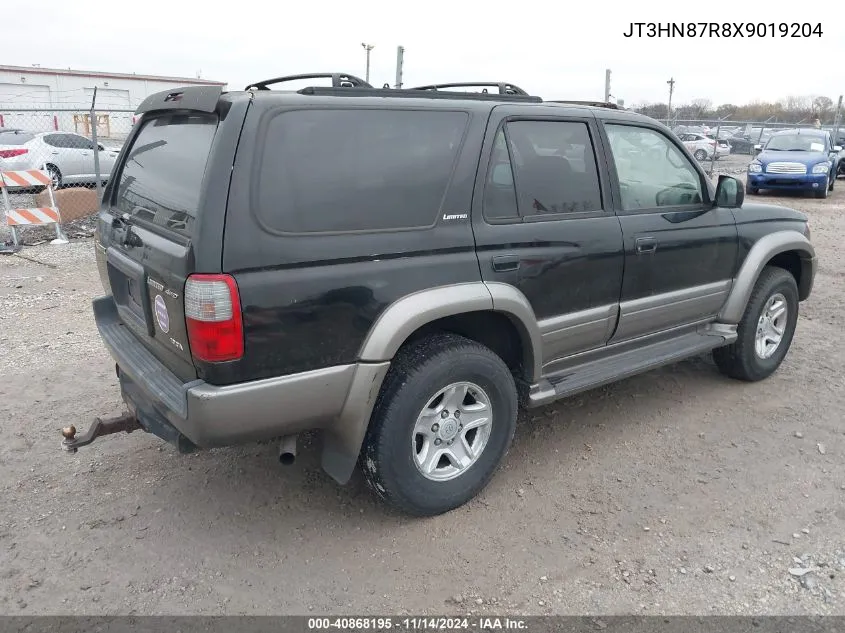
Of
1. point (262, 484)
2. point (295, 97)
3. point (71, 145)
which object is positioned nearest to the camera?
point (295, 97)

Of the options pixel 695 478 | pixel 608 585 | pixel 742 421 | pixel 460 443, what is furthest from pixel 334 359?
pixel 742 421

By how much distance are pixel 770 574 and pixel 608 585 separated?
70 centimetres

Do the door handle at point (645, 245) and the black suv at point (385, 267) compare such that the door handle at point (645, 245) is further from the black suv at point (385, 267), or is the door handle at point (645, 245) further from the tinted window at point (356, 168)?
the tinted window at point (356, 168)

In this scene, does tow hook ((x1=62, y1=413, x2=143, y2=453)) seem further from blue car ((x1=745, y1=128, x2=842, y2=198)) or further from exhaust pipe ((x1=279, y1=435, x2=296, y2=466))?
blue car ((x1=745, y1=128, x2=842, y2=198))

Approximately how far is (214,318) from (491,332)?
148 centimetres

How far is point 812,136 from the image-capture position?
16.4 metres

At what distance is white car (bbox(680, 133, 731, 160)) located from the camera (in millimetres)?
26797

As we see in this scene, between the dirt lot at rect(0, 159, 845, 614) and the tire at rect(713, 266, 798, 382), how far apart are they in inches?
8.9

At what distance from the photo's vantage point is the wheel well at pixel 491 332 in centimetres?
317

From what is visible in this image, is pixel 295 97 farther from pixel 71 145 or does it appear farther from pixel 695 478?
pixel 71 145

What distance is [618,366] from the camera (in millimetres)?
3877

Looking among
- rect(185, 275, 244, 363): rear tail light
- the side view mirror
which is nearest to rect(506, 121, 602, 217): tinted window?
the side view mirror

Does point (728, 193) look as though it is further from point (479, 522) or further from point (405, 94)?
point (479, 522)

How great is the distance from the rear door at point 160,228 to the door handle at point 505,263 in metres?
1.28
